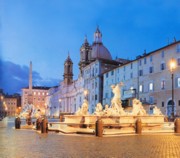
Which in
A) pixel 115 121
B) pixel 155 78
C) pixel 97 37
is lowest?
pixel 115 121

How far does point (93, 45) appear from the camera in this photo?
132 m

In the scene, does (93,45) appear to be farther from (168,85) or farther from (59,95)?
(168,85)

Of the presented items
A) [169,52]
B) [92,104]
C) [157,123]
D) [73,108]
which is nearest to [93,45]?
[73,108]

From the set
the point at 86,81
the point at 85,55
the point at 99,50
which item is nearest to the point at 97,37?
the point at 99,50

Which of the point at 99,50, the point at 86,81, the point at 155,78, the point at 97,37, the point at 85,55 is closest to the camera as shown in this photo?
the point at 155,78

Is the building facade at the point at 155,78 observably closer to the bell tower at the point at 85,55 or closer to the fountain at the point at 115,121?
the fountain at the point at 115,121

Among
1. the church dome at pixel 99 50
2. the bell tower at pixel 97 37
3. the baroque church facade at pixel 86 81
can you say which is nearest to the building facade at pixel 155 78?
the baroque church facade at pixel 86 81

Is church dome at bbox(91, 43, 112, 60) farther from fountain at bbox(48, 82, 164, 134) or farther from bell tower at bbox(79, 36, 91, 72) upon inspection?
fountain at bbox(48, 82, 164, 134)

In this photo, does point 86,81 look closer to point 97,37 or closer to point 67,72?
point 97,37

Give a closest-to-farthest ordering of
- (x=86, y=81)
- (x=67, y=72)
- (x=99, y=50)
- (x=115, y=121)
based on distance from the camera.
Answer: (x=115, y=121)
(x=86, y=81)
(x=99, y=50)
(x=67, y=72)

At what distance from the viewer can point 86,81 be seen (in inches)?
4215

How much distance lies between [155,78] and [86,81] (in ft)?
153

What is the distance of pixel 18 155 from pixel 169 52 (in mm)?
51246

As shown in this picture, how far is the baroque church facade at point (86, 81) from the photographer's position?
9569cm
